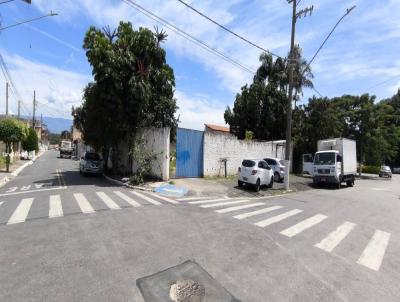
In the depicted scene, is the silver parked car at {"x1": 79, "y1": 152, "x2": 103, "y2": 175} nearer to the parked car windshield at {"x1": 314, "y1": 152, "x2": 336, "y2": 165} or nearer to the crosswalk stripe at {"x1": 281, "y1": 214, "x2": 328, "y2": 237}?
the parked car windshield at {"x1": 314, "y1": 152, "x2": 336, "y2": 165}

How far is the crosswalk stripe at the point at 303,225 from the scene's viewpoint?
891cm

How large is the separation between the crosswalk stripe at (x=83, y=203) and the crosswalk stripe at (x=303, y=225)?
6.05 meters

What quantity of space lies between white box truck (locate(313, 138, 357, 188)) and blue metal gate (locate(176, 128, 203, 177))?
9294 mm

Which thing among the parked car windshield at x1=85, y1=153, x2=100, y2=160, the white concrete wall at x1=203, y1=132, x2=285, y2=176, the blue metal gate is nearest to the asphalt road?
the blue metal gate

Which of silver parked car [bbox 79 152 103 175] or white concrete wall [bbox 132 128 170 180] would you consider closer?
white concrete wall [bbox 132 128 170 180]

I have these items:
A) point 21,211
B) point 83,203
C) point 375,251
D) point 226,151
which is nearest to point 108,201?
point 83,203

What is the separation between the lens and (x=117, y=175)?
23.3 m

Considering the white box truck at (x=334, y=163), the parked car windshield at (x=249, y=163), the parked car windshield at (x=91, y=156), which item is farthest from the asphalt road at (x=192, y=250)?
the parked car windshield at (x=91, y=156)

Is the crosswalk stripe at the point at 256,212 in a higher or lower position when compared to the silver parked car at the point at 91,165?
lower

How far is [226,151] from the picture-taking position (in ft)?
78.8

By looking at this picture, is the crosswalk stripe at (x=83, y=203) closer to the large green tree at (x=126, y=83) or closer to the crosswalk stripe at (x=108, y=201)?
the crosswalk stripe at (x=108, y=201)

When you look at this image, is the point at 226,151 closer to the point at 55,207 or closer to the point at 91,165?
the point at 91,165

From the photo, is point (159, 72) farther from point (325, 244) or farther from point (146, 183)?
point (325, 244)

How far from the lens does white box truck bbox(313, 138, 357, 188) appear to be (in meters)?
23.8
